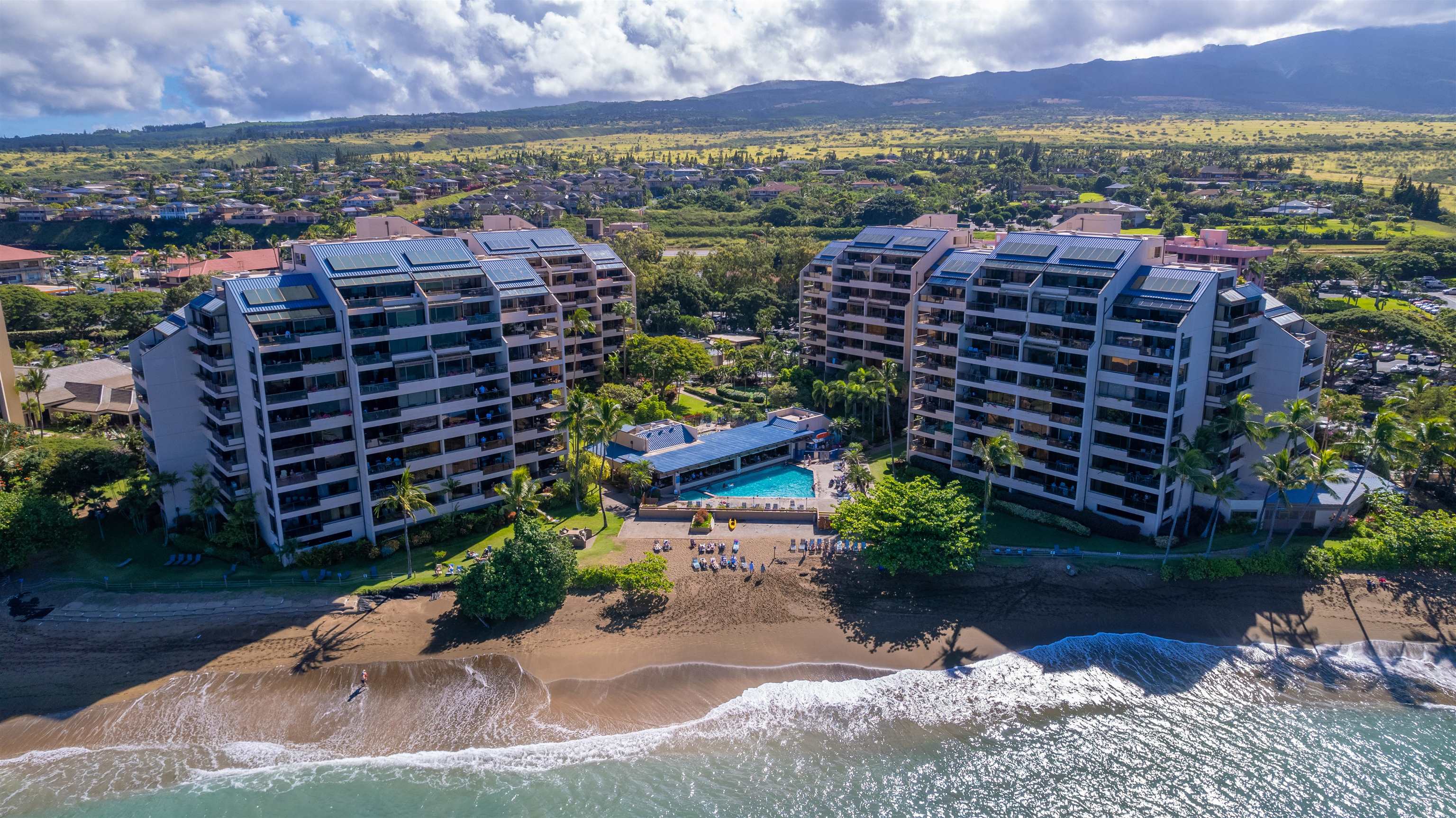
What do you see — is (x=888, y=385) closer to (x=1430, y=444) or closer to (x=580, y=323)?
(x=580, y=323)

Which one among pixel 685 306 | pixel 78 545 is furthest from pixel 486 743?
pixel 685 306

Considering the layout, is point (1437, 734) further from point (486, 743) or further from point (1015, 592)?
point (486, 743)

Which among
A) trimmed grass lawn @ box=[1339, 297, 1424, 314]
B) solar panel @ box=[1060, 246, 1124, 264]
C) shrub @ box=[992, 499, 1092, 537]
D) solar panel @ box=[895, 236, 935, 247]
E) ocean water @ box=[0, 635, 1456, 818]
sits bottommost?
ocean water @ box=[0, 635, 1456, 818]

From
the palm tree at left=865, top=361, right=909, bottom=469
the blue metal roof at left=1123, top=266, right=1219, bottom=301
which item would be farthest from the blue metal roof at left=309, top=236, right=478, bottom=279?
the blue metal roof at left=1123, top=266, right=1219, bottom=301

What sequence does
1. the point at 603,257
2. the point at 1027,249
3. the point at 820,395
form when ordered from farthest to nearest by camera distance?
1. the point at 603,257
2. the point at 820,395
3. the point at 1027,249

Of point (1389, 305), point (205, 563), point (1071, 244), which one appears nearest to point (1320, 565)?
point (1071, 244)

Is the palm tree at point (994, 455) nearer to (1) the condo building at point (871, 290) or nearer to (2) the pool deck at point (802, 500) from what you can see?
(2) the pool deck at point (802, 500)

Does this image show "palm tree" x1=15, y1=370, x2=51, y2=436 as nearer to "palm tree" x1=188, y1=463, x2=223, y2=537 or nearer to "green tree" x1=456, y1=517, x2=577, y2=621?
"palm tree" x1=188, y1=463, x2=223, y2=537
